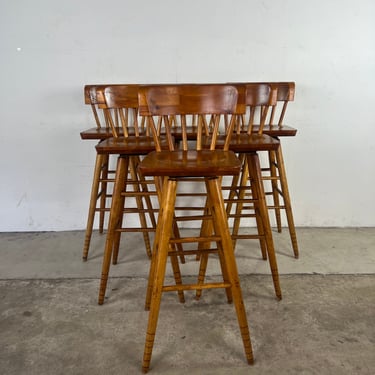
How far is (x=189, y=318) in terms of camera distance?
1.65m

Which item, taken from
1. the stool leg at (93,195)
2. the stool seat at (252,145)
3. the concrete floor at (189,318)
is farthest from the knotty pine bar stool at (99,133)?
the stool seat at (252,145)

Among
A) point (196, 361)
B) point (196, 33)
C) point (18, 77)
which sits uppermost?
point (196, 33)

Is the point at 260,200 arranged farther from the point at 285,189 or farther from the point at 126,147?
the point at 126,147

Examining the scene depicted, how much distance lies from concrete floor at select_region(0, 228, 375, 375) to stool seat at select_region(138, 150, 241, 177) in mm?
729

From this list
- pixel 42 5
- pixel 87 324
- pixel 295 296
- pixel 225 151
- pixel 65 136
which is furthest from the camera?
pixel 65 136

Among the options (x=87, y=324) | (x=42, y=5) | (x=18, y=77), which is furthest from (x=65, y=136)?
(x=87, y=324)

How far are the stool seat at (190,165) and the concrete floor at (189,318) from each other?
729 millimetres

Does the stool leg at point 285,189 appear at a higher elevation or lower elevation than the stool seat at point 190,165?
lower

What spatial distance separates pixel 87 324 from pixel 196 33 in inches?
73.7

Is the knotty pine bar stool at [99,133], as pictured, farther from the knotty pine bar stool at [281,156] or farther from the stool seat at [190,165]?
the knotty pine bar stool at [281,156]

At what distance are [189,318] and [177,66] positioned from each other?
1.62 metres

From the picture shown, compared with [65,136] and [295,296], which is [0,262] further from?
[295,296]

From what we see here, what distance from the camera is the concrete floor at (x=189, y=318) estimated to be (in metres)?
1.39

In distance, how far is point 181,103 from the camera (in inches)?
54.6
